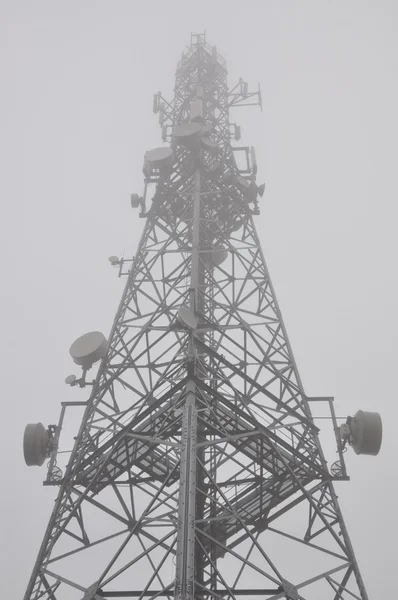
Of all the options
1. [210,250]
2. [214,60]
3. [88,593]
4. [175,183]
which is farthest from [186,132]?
[88,593]

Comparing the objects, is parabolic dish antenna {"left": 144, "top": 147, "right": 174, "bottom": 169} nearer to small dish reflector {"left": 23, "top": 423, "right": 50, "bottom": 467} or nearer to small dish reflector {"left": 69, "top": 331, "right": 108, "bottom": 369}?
small dish reflector {"left": 69, "top": 331, "right": 108, "bottom": 369}

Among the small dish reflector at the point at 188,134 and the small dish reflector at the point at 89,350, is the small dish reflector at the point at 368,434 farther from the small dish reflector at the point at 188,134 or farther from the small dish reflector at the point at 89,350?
the small dish reflector at the point at 188,134

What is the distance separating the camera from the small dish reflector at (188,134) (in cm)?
1841

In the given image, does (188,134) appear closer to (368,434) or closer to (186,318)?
(186,318)

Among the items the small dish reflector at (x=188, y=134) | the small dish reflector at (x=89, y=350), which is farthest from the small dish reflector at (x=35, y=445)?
the small dish reflector at (x=188, y=134)

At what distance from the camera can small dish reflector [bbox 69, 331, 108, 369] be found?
12781 mm

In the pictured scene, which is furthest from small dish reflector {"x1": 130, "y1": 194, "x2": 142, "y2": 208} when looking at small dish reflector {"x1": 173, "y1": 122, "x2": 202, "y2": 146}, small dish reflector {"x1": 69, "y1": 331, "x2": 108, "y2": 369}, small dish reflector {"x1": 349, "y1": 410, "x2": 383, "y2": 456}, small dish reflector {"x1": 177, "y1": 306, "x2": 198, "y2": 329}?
small dish reflector {"x1": 349, "y1": 410, "x2": 383, "y2": 456}

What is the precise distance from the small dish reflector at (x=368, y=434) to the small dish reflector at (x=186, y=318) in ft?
13.0

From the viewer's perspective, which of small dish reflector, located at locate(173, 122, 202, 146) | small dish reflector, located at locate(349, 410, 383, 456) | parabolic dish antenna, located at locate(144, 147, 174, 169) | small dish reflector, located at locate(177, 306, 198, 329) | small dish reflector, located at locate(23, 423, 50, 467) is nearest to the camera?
small dish reflector, located at locate(177, 306, 198, 329)

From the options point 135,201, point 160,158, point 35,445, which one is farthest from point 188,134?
point 35,445

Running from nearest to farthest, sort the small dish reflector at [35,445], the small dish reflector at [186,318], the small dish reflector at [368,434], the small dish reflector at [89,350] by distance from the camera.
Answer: the small dish reflector at [186,318] → the small dish reflector at [368,434] → the small dish reflector at [35,445] → the small dish reflector at [89,350]

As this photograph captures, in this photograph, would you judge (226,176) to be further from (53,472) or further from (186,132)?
(53,472)

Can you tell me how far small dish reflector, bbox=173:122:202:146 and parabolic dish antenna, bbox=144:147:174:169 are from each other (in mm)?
640

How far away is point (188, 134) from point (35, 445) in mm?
11309
